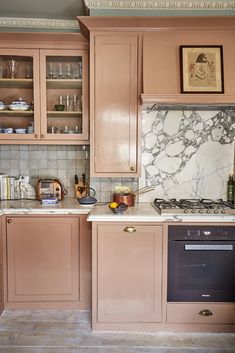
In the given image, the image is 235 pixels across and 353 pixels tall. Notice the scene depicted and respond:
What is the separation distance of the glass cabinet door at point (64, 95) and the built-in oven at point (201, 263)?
124 cm

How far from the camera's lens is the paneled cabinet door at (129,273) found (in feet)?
6.82

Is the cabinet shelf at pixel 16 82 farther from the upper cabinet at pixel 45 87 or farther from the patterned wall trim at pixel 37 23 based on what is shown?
the patterned wall trim at pixel 37 23

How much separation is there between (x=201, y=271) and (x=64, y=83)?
1.98 metres

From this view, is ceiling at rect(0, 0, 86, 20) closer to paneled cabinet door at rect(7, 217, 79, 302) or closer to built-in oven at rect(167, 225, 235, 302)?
paneled cabinet door at rect(7, 217, 79, 302)

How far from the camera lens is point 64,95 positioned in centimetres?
260

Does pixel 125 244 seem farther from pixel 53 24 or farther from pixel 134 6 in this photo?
pixel 53 24

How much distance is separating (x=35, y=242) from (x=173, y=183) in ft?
4.45

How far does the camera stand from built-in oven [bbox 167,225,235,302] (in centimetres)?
205

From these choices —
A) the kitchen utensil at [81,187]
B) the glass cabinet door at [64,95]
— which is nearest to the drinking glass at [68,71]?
the glass cabinet door at [64,95]

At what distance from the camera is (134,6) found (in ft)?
7.97

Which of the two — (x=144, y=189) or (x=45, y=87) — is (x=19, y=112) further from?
(x=144, y=189)

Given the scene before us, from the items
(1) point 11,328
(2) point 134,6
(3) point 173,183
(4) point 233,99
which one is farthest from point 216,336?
(2) point 134,6

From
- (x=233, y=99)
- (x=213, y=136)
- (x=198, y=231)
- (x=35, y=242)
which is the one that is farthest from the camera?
(x=213, y=136)

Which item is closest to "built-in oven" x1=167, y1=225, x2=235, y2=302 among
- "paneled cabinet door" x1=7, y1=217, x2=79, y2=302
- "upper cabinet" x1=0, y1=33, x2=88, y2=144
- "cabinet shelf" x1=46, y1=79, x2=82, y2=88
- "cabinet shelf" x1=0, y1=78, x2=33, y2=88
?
"paneled cabinet door" x1=7, y1=217, x2=79, y2=302
